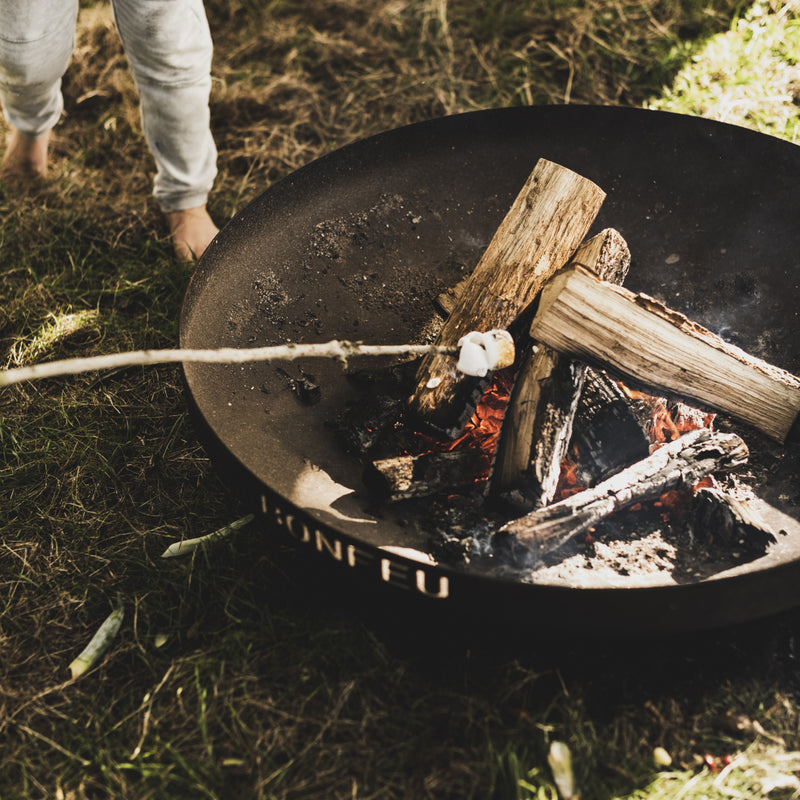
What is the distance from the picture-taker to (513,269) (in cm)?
196

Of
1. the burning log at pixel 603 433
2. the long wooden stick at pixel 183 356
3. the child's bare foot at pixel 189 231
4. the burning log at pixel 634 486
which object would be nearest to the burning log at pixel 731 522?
the burning log at pixel 634 486

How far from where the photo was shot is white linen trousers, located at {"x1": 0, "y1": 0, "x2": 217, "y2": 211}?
232cm

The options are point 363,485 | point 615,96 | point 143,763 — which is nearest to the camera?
point 143,763

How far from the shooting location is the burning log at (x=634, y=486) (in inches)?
66.9

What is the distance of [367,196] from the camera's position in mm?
2354

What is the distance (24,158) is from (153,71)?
1025 millimetres

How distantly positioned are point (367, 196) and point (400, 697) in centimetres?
151

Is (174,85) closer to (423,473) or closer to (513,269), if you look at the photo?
(513,269)

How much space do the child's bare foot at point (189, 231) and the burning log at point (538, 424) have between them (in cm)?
164

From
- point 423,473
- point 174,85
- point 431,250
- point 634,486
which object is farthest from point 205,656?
point 174,85

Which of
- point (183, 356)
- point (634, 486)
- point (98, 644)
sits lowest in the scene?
point (98, 644)

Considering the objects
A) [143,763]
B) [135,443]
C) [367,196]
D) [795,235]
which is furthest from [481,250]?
[143,763]

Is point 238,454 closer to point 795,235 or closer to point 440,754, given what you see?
point 440,754

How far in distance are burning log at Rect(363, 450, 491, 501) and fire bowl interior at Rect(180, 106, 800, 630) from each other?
45mm
